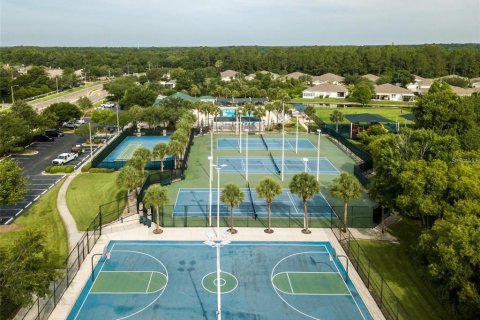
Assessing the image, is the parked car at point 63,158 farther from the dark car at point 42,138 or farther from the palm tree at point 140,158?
the palm tree at point 140,158

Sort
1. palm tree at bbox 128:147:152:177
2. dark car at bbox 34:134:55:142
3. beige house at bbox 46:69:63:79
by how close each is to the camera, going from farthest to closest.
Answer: beige house at bbox 46:69:63:79
dark car at bbox 34:134:55:142
palm tree at bbox 128:147:152:177

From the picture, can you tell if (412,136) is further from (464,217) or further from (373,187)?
(464,217)

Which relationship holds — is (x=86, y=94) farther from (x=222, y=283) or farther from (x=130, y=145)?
(x=222, y=283)

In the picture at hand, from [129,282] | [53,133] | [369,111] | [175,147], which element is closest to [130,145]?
[53,133]

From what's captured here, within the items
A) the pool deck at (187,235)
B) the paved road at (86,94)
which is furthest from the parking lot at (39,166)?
the paved road at (86,94)

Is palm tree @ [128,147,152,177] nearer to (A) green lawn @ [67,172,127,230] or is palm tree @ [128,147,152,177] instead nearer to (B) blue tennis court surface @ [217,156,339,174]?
(A) green lawn @ [67,172,127,230]

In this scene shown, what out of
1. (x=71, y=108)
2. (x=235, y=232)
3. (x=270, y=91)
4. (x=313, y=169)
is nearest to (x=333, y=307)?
(x=235, y=232)

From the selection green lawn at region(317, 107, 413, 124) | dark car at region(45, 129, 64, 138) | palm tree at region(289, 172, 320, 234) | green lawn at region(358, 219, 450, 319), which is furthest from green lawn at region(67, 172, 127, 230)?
green lawn at region(317, 107, 413, 124)
